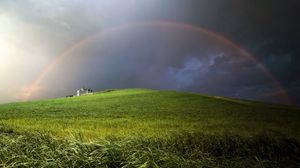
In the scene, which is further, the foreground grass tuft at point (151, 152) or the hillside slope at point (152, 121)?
the hillside slope at point (152, 121)

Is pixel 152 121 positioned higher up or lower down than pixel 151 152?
lower down

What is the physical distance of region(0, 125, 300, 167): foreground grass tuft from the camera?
11.3 metres

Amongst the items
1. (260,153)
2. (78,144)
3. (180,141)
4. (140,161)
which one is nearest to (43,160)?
(78,144)

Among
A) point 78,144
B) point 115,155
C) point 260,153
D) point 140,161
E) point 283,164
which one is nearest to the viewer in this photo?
point 140,161

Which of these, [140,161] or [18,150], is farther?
[18,150]

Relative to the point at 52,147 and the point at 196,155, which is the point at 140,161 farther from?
the point at 52,147

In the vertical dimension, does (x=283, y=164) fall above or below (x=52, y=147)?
below

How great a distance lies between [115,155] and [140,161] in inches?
50.7

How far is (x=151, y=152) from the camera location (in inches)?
450

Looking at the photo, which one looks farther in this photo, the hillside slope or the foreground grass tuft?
the hillside slope

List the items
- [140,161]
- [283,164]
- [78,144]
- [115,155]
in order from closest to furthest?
1. [140,161]
2. [115,155]
3. [78,144]
4. [283,164]

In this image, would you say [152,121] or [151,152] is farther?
Answer: [152,121]

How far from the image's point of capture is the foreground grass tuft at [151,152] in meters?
11.3

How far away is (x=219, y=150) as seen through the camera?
16.8m
